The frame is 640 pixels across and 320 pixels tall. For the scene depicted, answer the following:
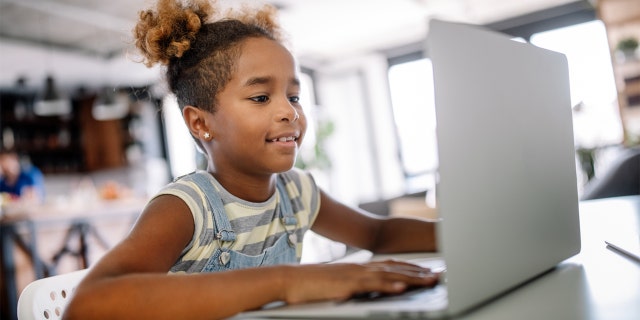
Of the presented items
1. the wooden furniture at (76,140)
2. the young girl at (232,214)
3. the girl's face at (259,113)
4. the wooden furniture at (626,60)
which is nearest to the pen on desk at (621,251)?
the young girl at (232,214)

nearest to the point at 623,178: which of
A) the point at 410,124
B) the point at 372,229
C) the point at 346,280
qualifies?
the point at 372,229

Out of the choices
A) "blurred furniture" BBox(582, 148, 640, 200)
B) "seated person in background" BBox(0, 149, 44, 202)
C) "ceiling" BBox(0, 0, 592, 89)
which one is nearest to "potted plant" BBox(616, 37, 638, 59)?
"ceiling" BBox(0, 0, 592, 89)

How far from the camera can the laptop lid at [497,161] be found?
46cm

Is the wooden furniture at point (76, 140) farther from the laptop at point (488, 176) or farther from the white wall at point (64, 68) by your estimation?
the laptop at point (488, 176)

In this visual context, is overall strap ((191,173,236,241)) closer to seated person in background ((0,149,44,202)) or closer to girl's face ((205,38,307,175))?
girl's face ((205,38,307,175))

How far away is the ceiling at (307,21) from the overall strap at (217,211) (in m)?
3.55

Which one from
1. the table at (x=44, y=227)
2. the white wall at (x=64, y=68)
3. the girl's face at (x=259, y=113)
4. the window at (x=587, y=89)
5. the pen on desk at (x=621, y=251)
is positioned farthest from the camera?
the window at (x=587, y=89)

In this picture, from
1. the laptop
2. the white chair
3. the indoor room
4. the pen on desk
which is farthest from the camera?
the indoor room

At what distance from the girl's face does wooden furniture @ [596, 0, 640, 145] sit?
5.17m

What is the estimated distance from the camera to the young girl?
0.55 m

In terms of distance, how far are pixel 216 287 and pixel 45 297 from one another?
1.35 feet

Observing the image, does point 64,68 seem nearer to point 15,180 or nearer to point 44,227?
point 15,180

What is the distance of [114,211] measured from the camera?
4988 millimetres

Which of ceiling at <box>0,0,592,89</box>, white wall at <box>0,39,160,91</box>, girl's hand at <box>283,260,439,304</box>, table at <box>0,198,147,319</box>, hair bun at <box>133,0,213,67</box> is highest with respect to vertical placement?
ceiling at <box>0,0,592,89</box>
